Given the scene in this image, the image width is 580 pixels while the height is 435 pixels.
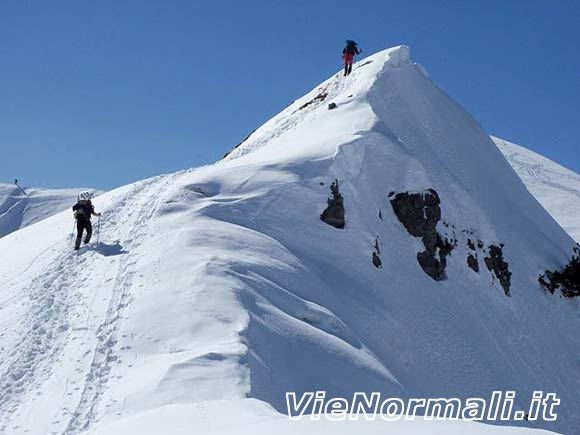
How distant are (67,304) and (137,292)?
1659mm

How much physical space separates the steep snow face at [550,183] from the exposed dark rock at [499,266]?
83.8 ft

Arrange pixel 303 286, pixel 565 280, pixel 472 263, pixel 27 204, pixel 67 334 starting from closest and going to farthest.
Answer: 1. pixel 67 334
2. pixel 303 286
3. pixel 472 263
4. pixel 565 280
5. pixel 27 204

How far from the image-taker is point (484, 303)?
2400cm

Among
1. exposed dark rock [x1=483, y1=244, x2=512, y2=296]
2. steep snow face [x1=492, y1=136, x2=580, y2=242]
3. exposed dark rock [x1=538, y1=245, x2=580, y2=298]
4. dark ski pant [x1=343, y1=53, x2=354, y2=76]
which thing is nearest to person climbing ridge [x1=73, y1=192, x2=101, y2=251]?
exposed dark rock [x1=483, y1=244, x2=512, y2=296]

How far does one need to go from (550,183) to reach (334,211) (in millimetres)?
44039

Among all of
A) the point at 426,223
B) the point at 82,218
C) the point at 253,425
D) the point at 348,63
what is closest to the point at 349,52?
the point at 348,63

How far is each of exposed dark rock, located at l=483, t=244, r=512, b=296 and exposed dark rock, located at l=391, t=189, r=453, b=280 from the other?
222 cm

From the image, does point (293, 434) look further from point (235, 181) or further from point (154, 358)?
point (235, 181)

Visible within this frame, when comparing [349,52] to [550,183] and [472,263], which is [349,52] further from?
[550,183]

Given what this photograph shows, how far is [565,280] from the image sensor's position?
28.7 meters

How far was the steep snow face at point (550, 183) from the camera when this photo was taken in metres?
53.4

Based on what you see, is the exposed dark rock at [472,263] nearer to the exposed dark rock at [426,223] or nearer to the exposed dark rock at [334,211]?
the exposed dark rock at [426,223]

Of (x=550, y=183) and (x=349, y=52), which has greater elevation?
(x=550, y=183)

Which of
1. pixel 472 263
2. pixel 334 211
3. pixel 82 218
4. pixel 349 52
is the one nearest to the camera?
pixel 82 218
